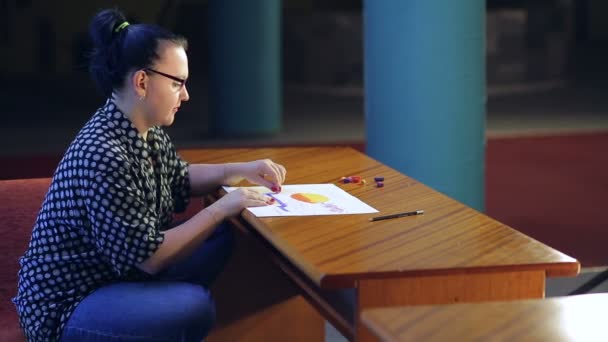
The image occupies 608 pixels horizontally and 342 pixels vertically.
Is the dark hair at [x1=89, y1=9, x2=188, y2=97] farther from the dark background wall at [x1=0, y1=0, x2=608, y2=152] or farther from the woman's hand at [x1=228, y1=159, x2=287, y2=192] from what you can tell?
the dark background wall at [x1=0, y1=0, x2=608, y2=152]

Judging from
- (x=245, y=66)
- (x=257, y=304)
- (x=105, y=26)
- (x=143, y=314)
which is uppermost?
(x=105, y=26)

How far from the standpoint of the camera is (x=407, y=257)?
223cm

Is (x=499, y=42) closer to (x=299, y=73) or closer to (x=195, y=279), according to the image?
(x=299, y=73)

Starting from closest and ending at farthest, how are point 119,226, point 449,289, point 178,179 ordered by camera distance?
point 449,289 → point 119,226 → point 178,179

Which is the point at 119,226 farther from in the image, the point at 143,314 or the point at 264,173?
the point at 264,173

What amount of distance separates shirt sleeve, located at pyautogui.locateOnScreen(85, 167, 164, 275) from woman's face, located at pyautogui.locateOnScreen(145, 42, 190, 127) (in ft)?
0.83

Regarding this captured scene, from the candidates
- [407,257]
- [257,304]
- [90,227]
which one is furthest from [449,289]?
[257,304]

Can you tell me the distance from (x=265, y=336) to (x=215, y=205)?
3.25 ft

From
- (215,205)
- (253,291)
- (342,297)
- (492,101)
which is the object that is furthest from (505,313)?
(492,101)

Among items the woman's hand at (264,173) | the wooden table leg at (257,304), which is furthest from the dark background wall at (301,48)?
the woman's hand at (264,173)

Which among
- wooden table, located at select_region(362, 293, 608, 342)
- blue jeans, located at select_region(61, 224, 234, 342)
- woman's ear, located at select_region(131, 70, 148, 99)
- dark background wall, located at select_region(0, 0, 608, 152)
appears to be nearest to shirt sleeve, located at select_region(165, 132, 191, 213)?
woman's ear, located at select_region(131, 70, 148, 99)

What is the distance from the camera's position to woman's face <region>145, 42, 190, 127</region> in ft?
8.67

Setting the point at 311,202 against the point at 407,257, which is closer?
the point at 407,257

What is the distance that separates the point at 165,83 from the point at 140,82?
6cm
